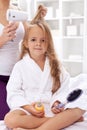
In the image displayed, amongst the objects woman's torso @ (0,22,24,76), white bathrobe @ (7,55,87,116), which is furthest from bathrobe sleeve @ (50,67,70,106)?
woman's torso @ (0,22,24,76)

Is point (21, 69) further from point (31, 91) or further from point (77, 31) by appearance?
point (77, 31)

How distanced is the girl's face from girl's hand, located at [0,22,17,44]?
97mm

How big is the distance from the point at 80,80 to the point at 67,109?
79 cm

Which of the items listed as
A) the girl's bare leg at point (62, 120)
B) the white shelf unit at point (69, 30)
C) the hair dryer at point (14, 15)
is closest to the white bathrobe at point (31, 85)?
the girl's bare leg at point (62, 120)

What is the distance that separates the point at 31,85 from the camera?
4.33ft

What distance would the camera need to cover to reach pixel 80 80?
77.2 inches

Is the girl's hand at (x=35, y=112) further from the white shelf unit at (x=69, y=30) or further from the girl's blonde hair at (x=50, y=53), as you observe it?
the white shelf unit at (x=69, y=30)

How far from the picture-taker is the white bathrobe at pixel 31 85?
129 centimetres

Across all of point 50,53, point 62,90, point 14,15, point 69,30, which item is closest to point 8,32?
point 14,15

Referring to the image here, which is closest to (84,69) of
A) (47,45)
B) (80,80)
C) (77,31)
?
(77,31)

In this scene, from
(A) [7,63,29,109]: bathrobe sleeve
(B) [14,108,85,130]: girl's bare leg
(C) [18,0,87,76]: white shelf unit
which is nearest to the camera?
(B) [14,108,85,130]: girl's bare leg

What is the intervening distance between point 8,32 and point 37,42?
0.15 m

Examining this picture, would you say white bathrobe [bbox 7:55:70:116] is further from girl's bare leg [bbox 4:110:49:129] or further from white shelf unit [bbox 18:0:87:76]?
white shelf unit [bbox 18:0:87:76]

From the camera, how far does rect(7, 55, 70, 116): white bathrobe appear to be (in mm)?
1293
